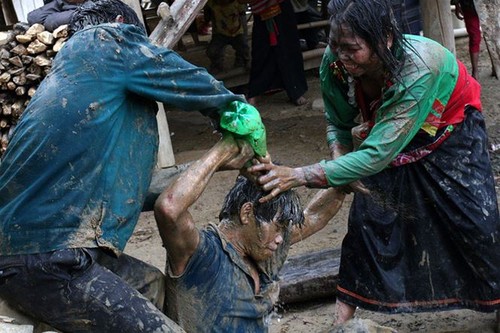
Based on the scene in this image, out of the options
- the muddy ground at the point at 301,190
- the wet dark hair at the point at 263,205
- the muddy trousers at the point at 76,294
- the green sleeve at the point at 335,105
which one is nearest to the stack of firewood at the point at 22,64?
the muddy ground at the point at 301,190

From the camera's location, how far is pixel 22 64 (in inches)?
276

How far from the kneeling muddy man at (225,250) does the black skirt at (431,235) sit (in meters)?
0.89

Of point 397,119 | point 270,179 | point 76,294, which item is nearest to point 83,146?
point 76,294

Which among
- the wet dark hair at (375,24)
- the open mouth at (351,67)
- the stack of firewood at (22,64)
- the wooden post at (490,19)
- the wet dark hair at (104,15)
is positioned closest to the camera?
the wet dark hair at (104,15)

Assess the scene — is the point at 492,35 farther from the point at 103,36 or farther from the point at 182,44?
the point at 182,44

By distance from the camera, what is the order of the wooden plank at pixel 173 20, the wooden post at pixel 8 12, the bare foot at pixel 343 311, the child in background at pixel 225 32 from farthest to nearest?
the wooden post at pixel 8 12 < the child in background at pixel 225 32 < the wooden plank at pixel 173 20 < the bare foot at pixel 343 311

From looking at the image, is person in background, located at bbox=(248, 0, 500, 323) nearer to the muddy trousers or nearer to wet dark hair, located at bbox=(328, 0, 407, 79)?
wet dark hair, located at bbox=(328, 0, 407, 79)

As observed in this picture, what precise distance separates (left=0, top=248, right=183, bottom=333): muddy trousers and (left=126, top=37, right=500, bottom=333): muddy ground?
2184 millimetres

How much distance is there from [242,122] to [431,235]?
1618 mm

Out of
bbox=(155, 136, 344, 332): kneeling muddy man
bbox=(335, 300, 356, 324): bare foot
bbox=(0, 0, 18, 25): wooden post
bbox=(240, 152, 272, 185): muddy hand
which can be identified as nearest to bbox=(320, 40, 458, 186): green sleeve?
bbox=(155, 136, 344, 332): kneeling muddy man

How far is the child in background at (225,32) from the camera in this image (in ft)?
34.1

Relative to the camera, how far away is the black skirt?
4.39m

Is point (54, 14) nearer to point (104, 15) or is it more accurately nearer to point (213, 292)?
point (104, 15)

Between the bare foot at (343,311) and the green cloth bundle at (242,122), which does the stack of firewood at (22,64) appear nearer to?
the bare foot at (343,311)
